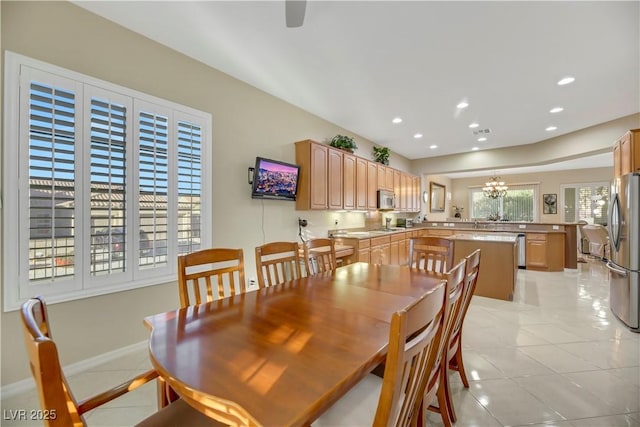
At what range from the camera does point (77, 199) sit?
6.86ft

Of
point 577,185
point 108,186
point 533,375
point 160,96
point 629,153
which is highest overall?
point 160,96

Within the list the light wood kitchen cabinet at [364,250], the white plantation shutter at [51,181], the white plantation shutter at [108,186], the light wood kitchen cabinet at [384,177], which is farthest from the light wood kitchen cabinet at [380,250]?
the white plantation shutter at [51,181]

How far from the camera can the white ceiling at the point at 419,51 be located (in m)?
2.11

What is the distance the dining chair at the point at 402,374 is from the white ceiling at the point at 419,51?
88.4 inches

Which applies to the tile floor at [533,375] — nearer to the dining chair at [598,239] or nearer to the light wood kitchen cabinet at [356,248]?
the light wood kitchen cabinet at [356,248]

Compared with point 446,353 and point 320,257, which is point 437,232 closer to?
point 320,257

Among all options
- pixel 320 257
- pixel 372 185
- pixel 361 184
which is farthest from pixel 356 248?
pixel 320 257

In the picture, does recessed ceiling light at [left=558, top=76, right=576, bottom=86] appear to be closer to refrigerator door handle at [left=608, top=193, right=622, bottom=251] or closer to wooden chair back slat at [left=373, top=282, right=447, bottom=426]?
refrigerator door handle at [left=608, top=193, right=622, bottom=251]

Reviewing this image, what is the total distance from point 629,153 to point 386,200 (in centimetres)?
338

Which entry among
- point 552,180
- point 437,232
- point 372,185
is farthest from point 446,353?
point 552,180

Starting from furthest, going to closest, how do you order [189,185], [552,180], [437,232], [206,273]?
[552,180] < [437,232] < [189,185] < [206,273]

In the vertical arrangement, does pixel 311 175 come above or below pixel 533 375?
above

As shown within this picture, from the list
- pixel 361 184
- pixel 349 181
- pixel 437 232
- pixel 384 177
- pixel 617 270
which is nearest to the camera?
pixel 617 270

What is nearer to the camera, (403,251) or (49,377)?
(49,377)
